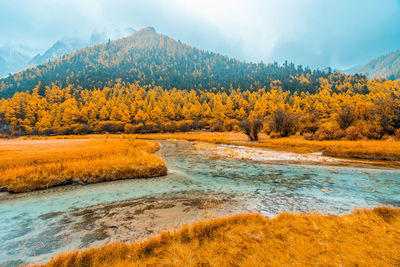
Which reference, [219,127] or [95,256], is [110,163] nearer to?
[95,256]

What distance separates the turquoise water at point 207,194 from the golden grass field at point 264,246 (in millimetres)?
2256

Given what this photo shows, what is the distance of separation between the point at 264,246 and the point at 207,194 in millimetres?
6691

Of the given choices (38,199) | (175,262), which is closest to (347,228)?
(175,262)

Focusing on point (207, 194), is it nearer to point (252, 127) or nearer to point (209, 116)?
point (252, 127)

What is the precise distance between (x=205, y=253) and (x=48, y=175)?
48.2 feet

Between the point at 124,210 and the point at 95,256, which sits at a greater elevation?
the point at 95,256

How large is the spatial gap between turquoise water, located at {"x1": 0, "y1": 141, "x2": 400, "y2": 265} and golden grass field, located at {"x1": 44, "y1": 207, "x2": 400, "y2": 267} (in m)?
2.26

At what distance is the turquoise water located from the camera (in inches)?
251

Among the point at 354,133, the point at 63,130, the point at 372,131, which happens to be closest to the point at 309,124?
the point at 354,133

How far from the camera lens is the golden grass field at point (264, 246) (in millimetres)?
4098

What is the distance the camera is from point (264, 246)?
477 cm

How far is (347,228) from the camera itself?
5859mm

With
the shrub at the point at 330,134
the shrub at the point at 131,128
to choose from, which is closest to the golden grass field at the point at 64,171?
the shrub at the point at 330,134

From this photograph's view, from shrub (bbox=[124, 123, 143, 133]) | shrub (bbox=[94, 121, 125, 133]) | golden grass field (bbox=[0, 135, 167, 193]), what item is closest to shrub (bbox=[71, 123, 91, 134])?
shrub (bbox=[94, 121, 125, 133])
